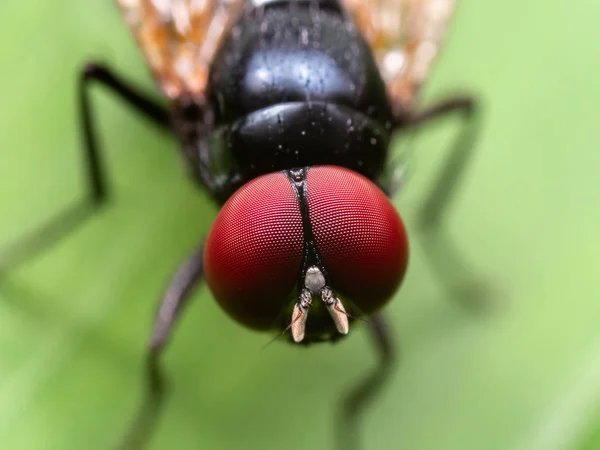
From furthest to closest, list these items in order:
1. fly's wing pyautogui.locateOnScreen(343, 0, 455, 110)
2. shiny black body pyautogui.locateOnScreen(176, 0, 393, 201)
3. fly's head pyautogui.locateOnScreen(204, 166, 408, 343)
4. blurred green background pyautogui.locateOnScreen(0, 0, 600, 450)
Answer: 1. fly's wing pyautogui.locateOnScreen(343, 0, 455, 110)
2. blurred green background pyautogui.locateOnScreen(0, 0, 600, 450)
3. shiny black body pyautogui.locateOnScreen(176, 0, 393, 201)
4. fly's head pyautogui.locateOnScreen(204, 166, 408, 343)

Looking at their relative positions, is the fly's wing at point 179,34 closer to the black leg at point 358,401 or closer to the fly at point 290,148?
the fly at point 290,148

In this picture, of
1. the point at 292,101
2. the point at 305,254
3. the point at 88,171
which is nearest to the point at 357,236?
the point at 305,254

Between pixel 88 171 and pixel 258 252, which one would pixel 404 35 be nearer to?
pixel 88 171

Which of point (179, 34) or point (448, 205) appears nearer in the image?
point (179, 34)

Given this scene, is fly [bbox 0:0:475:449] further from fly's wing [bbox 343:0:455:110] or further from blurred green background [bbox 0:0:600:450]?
blurred green background [bbox 0:0:600:450]

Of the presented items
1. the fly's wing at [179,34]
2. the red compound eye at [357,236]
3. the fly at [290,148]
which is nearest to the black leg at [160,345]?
the fly at [290,148]

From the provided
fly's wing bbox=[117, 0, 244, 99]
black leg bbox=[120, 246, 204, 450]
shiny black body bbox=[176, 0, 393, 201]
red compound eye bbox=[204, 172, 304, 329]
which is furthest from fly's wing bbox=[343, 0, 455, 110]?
red compound eye bbox=[204, 172, 304, 329]
